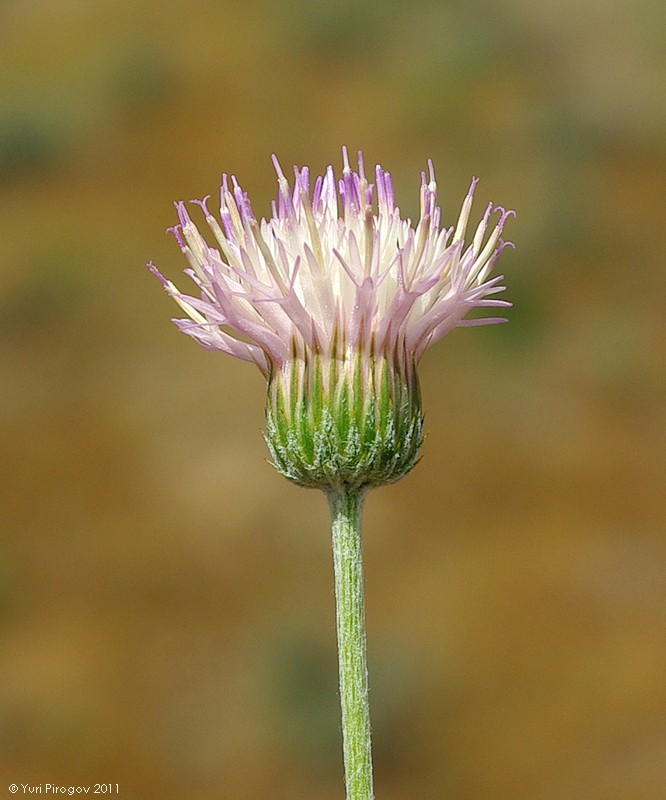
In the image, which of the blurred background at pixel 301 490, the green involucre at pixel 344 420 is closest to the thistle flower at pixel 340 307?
the green involucre at pixel 344 420

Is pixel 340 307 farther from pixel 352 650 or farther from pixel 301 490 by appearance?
pixel 301 490

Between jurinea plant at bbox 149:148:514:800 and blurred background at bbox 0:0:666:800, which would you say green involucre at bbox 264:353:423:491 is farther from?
blurred background at bbox 0:0:666:800

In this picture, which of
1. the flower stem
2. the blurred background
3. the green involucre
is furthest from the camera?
the blurred background

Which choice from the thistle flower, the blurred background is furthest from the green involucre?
the blurred background

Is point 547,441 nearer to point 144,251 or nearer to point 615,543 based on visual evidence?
point 615,543

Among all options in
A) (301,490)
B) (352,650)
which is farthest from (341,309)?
(301,490)

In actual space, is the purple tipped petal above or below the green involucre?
above

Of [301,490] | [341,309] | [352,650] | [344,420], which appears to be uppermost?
[301,490]

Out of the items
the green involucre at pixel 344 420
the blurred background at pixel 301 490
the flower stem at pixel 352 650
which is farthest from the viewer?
the blurred background at pixel 301 490

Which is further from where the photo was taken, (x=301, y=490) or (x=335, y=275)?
(x=301, y=490)

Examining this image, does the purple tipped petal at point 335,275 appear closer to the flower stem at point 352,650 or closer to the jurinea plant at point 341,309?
the jurinea plant at point 341,309
